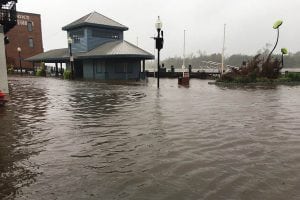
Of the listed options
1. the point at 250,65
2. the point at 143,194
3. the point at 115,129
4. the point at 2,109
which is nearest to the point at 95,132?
the point at 115,129

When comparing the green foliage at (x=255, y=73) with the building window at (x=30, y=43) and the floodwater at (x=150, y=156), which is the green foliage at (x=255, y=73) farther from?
the building window at (x=30, y=43)

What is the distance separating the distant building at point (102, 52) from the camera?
109 feet

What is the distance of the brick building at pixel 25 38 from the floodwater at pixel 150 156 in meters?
51.0

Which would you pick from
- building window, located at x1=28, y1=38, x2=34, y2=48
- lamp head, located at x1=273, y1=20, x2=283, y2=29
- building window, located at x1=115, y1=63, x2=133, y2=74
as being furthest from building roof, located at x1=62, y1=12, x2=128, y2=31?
building window, located at x1=28, y1=38, x2=34, y2=48

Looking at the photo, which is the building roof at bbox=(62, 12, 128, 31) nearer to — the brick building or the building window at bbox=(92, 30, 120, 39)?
the building window at bbox=(92, 30, 120, 39)

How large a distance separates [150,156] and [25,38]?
5896 centimetres

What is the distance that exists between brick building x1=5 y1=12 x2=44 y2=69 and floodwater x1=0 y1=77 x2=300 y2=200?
51.0 m

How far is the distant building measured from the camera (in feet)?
109

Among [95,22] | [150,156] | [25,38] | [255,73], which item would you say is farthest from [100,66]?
[150,156]

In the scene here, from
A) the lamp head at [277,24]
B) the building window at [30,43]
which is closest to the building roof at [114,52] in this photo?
the lamp head at [277,24]

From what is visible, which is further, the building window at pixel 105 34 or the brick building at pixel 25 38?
the brick building at pixel 25 38

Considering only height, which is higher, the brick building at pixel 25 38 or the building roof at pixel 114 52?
the brick building at pixel 25 38

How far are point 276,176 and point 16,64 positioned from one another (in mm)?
58758

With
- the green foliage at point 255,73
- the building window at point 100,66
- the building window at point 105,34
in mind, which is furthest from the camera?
the building window at point 105,34
